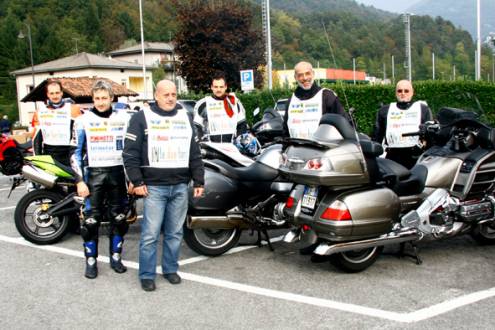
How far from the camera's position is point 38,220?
20.7ft

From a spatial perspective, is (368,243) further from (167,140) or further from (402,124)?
(402,124)

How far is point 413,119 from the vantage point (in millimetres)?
6574

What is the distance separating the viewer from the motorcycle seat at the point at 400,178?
5.04 m

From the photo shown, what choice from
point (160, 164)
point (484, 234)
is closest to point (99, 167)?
point (160, 164)

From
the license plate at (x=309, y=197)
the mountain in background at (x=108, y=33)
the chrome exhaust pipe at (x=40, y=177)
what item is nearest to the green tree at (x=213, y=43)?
the chrome exhaust pipe at (x=40, y=177)

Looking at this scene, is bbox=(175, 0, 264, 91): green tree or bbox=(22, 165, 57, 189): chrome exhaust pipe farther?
bbox=(175, 0, 264, 91): green tree

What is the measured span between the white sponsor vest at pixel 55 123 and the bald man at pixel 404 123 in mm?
3967

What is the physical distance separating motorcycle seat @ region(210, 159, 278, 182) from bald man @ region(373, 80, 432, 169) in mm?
1865

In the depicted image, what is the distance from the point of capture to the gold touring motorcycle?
4.66 metres

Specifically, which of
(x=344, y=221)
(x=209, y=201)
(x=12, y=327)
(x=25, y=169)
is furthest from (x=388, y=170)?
(x=25, y=169)

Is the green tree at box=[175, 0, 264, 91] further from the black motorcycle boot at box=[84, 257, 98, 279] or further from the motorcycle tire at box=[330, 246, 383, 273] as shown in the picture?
the motorcycle tire at box=[330, 246, 383, 273]

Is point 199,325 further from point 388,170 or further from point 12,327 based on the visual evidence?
point 388,170

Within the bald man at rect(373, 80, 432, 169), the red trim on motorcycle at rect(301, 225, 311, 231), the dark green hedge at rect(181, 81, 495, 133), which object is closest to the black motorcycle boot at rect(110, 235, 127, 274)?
the red trim on motorcycle at rect(301, 225, 311, 231)

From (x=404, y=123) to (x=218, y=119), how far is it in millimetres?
2278
